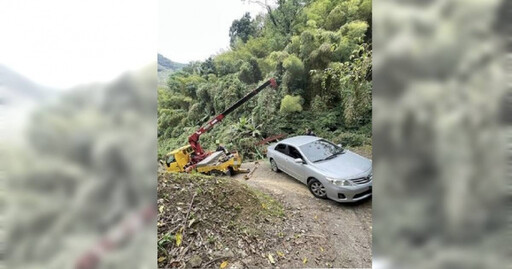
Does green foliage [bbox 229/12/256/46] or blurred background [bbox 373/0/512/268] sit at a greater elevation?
green foliage [bbox 229/12/256/46]

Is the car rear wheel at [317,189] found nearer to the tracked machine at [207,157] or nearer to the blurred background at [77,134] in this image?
the tracked machine at [207,157]

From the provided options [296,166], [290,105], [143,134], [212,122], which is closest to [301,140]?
[296,166]

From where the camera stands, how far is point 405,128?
3.34 feet

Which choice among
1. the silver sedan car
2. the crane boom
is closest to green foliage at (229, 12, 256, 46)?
the crane boom

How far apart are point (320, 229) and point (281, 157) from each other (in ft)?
2.64

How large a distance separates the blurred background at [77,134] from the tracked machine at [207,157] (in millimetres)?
1806

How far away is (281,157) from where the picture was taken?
291 centimetres

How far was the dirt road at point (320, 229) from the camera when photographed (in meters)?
2.29

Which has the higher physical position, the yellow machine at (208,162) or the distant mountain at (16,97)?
the distant mountain at (16,97)

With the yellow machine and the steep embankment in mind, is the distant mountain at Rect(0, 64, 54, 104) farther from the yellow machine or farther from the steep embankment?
the yellow machine

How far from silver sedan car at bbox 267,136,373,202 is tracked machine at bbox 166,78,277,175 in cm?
44

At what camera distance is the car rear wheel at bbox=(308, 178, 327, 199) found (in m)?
2.66

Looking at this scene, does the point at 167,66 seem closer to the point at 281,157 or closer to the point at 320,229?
the point at 281,157

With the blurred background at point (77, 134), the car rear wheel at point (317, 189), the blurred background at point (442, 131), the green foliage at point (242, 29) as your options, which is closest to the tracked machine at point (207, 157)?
the green foliage at point (242, 29)
